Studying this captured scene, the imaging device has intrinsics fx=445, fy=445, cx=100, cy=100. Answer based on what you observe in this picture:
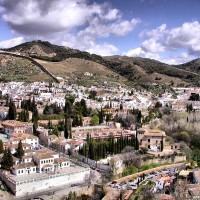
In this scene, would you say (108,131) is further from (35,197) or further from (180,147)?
(35,197)

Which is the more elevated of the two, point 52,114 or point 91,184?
point 52,114

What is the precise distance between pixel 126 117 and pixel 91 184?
21274 millimetres

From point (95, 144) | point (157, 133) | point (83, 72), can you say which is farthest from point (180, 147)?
point (83, 72)

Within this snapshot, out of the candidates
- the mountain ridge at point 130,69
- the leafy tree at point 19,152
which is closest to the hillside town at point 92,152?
the leafy tree at point 19,152

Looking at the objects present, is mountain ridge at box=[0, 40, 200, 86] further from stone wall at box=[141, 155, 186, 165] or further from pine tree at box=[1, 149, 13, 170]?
pine tree at box=[1, 149, 13, 170]

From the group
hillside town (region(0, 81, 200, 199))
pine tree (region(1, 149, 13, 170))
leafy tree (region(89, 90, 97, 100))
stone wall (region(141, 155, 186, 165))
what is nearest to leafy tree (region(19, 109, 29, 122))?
hillside town (region(0, 81, 200, 199))

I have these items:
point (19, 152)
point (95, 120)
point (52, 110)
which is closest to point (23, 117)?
point (52, 110)

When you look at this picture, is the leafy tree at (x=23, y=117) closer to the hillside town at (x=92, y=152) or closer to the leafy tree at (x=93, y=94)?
the hillside town at (x=92, y=152)

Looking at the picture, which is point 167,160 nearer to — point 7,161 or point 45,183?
point 45,183

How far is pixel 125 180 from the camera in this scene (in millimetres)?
34719

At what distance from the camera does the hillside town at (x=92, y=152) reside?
108 ft

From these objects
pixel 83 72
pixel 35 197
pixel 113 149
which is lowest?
pixel 35 197

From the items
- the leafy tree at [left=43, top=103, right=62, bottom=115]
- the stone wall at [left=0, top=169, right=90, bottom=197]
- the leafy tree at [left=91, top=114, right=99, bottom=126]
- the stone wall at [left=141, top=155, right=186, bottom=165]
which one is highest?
the leafy tree at [left=43, top=103, right=62, bottom=115]

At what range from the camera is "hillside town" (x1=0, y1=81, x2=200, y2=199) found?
3291cm
